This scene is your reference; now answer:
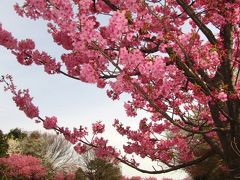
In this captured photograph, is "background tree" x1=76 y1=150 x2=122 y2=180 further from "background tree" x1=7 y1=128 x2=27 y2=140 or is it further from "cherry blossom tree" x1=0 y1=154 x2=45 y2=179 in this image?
"background tree" x1=7 y1=128 x2=27 y2=140

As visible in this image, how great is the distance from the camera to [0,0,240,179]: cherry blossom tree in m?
4.29

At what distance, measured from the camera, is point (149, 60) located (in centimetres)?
459

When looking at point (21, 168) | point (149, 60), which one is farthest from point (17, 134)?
point (149, 60)

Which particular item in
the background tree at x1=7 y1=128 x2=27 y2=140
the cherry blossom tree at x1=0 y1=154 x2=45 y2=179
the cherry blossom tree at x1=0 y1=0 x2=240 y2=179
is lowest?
the cherry blossom tree at x1=0 y1=0 x2=240 y2=179

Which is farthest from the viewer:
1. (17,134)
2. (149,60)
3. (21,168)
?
(17,134)

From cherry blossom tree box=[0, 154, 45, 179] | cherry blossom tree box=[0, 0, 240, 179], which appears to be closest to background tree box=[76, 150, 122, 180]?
→ cherry blossom tree box=[0, 154, 45, 179]

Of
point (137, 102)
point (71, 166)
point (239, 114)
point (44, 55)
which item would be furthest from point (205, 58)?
point (71, 166)

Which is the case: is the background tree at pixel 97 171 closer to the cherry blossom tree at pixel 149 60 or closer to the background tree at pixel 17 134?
the background tree at pixel 17 134

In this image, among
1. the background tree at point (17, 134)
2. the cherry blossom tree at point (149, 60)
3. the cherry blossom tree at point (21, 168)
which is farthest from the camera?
the background tree at point (17, 134)

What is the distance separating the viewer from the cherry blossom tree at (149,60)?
14.1 ft

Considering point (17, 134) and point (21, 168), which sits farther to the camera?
point (17, 134)

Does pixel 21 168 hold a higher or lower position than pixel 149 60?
higher

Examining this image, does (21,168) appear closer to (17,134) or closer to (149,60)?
(17,134)

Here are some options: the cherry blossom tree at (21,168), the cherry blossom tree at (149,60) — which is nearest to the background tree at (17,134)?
the cherry blossom tree at (21,168)
